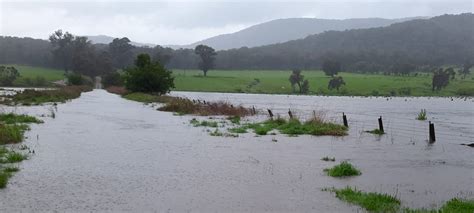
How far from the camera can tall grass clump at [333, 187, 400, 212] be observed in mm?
15469

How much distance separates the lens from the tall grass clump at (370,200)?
15.5 meters

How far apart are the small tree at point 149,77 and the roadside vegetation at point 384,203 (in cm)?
8552

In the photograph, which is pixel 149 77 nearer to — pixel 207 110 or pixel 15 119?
pixel 207 110

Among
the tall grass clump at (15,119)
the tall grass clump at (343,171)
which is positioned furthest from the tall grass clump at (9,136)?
the tall grass clump at (343,171)

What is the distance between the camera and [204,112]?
57875mm

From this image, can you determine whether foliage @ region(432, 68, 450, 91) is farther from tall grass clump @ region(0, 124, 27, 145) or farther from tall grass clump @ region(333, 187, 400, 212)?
tall grass clump @ region(333, 187, 400, 212)

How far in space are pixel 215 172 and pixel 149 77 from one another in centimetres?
8191

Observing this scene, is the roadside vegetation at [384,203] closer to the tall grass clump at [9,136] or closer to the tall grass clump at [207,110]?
the tall grass clump at [9,136]

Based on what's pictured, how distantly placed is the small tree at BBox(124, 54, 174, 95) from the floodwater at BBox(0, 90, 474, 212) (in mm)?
63154

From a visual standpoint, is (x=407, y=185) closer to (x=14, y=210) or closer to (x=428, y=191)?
(x=428, y=191)

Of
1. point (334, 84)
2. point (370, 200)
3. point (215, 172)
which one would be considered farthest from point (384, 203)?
point (334, 84)

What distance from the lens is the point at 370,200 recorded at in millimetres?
16266

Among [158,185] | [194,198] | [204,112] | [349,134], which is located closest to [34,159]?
[158,185]

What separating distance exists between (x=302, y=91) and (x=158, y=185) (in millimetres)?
174430
